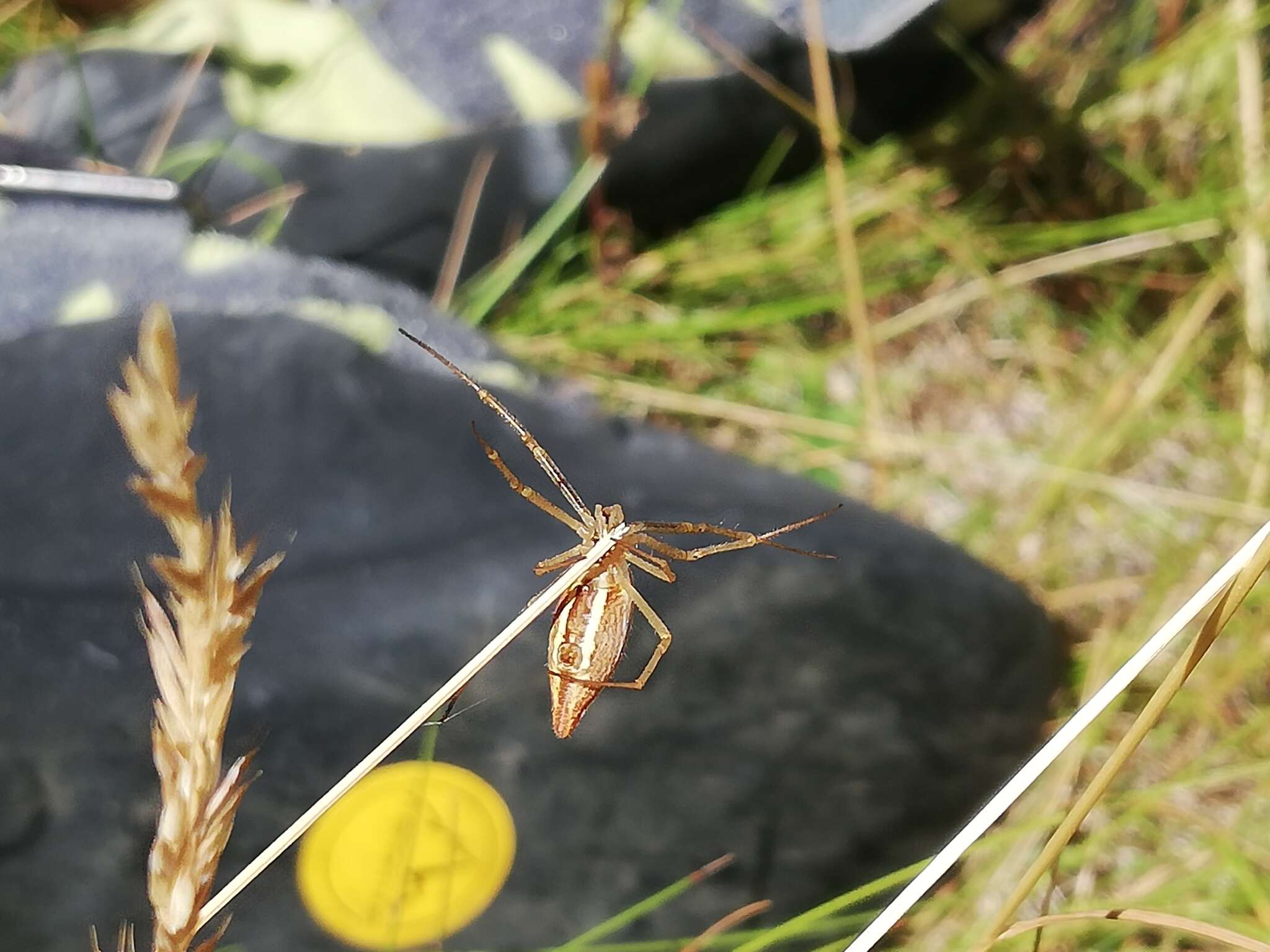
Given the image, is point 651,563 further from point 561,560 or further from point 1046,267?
point 1046,267

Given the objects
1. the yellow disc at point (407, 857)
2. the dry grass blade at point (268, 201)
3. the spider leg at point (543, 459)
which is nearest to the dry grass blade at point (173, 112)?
the dry grass blade at point (268, 201)

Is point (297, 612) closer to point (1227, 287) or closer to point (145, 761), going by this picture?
point (145, 761)

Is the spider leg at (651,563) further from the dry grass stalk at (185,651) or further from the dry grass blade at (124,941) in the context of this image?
the dry grass blade at (124,941)

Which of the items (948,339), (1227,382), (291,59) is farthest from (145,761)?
(1227,382)

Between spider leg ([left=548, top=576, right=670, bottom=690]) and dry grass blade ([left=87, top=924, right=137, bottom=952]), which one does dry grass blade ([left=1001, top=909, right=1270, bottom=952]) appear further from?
dry grass blade ([left=87, top=924, right=137, bottom=952])

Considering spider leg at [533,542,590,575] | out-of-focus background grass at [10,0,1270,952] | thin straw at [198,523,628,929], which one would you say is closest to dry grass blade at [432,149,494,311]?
out-of-focus background grass at [10,0,1270,952]

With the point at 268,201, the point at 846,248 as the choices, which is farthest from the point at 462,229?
the point at 846,248
